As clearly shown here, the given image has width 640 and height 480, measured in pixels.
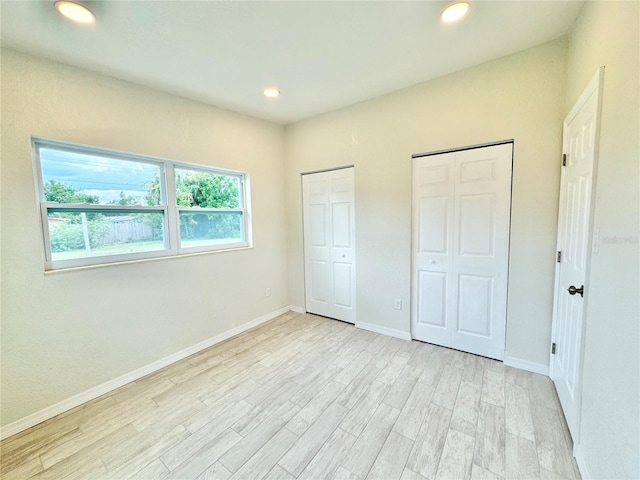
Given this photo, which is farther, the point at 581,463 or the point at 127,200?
the point at 127,200

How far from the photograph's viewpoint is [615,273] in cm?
111

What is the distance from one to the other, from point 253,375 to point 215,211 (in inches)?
72.0

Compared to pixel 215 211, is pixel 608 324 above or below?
below

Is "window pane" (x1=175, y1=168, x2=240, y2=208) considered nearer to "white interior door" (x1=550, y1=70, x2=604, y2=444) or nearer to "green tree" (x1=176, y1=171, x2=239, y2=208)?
"green tree" (x1=176, y1=171, x2=239, y2=208)

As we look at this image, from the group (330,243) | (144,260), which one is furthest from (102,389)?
(330,243)

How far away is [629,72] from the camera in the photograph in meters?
1.05

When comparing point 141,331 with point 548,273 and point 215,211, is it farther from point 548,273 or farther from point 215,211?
point 548,273

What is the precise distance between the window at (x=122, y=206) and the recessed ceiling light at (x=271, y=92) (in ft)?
3.38

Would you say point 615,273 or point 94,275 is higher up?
point 615,273

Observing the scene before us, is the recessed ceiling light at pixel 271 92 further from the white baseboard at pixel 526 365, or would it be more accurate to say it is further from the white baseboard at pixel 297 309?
the white baseboard at pixel 526 365

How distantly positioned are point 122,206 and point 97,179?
273mm

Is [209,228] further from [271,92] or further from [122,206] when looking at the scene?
[271,92]

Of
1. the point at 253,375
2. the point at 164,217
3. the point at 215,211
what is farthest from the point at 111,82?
the point at 253,375

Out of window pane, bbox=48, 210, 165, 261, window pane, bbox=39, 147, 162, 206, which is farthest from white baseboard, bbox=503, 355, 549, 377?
window pane, bbox=39, 147, 162, 206
